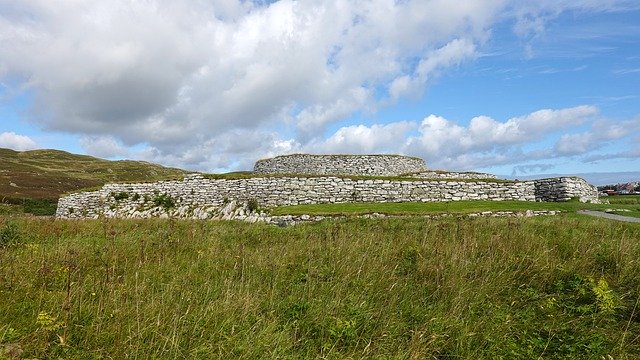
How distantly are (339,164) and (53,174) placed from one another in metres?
74.9

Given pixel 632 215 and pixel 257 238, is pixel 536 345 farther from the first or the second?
pixel 632 215

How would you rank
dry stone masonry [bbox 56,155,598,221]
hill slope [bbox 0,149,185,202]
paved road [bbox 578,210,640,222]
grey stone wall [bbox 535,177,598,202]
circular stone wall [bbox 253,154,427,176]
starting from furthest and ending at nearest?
1. hill slope [bbox 0,149,185,202]
2. circular stone wall [bbox 253,154,427,176]
3. dry stone masonry [bbox 56,155,598,221]
4. grey stone wall [bbox 535,177,598,202]
5. paved road [bbox 578,210,640,222]

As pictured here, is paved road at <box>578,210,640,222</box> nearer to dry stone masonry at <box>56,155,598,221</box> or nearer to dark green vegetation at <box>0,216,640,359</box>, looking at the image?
dry stone masonry at <box>56,155,598,221</box>

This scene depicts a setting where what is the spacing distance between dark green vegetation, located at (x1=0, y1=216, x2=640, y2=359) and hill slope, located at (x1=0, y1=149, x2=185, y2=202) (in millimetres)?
9764

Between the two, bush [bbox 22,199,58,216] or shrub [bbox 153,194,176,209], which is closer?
shrub [bbox 153,194,176,209]

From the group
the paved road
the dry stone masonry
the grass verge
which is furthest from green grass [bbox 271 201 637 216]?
the dry stone masonry

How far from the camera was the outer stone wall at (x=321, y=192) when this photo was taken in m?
27.9

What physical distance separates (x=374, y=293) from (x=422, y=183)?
76.2 ft

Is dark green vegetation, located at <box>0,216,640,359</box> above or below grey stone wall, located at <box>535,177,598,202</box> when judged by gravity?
below

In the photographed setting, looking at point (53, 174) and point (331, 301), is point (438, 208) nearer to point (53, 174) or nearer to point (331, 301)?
point (331, 301)

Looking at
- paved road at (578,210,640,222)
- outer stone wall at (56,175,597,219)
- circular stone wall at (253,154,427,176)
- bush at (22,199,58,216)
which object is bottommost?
bush at (22,199,58,216)

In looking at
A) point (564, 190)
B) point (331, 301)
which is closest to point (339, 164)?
point (564, 190)

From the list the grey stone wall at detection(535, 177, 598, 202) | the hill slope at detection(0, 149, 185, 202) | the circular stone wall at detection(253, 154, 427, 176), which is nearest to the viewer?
the grey stone wall at detection(535, 177, 598, 202)

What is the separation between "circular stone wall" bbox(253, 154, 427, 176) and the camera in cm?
4025
